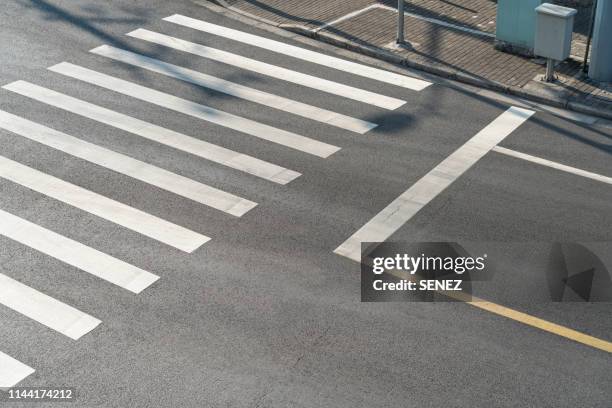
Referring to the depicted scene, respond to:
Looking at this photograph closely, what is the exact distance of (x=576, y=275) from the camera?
1001 cm

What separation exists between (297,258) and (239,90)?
200 inches

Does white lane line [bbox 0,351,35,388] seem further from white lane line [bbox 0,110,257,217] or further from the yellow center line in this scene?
the yellow center line

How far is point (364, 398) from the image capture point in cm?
838

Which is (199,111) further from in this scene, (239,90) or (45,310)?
(45,310)

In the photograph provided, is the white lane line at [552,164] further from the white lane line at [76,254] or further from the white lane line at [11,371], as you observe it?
the white lane line at [11,371]

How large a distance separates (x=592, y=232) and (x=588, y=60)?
218 inches

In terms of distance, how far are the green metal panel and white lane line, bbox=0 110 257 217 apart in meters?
Result: 6.78

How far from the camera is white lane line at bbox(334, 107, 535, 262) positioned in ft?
35.2

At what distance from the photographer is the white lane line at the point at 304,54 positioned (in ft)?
49.2

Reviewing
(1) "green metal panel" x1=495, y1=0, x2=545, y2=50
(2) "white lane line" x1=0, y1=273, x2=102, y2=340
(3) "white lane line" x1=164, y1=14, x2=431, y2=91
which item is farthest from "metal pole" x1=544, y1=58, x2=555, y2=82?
(2) "white lane line" x1=0, y1=273, x2=102, y2=340

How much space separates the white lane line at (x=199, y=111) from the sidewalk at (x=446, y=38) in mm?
3474

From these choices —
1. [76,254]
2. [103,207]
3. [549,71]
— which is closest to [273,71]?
[549,71]
